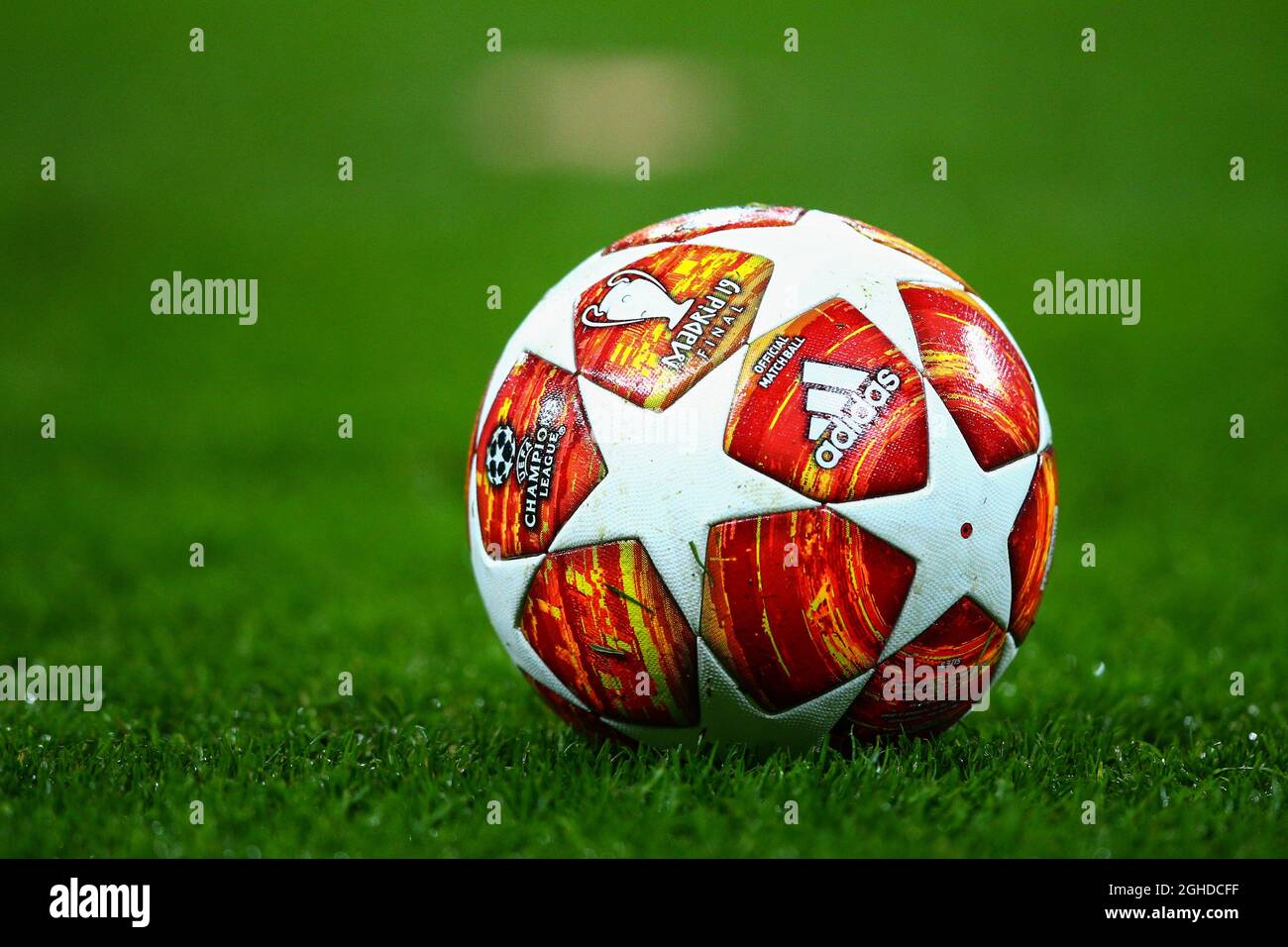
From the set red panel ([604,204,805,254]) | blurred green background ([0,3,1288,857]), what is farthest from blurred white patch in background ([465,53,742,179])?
red panel ([604,204,805,254])

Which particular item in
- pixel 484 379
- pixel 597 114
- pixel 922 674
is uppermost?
pixel 597 114

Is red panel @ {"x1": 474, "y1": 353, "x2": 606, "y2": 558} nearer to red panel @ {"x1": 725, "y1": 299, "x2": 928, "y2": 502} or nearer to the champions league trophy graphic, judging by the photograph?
the champions league trophy graphic

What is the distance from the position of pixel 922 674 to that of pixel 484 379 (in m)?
8.50

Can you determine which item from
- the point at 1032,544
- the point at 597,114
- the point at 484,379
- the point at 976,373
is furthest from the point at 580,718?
the point at 597,114

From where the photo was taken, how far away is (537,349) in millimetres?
4191

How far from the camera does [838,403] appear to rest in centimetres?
382

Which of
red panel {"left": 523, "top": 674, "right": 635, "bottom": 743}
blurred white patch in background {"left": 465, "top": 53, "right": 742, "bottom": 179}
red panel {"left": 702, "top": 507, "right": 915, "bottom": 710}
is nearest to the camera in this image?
red panel {"left": 702, "top": 507, "right": 915, "bottom": 710}

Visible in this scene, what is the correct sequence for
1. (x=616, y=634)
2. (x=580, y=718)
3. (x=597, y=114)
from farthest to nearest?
(x=597, y=114), (x=580, y=718), (x=616, y=634)

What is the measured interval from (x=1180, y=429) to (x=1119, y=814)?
7.11 metres

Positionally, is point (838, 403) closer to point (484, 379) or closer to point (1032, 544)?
point (1032, 544)

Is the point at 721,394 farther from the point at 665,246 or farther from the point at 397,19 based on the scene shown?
the point at 397,19

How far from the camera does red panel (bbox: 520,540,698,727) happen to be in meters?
3.88

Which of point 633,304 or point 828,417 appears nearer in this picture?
point 828,417

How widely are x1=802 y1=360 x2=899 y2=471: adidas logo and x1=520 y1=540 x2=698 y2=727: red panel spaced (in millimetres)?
555
